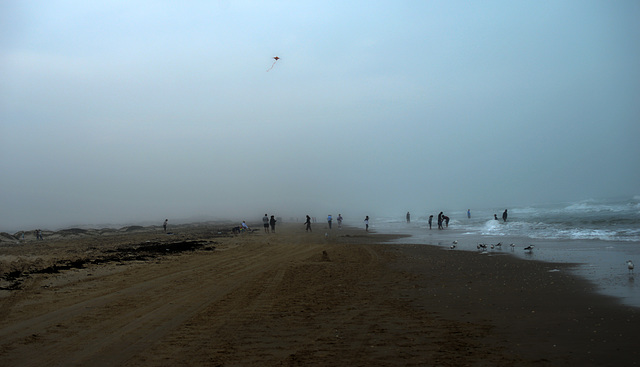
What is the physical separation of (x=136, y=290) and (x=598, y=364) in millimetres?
10272

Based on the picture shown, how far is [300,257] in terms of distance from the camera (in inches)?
747

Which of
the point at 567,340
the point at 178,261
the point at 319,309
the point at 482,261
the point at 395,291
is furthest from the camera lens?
the point at 178,261

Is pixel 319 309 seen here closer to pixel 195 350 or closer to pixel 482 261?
pixel 195 350

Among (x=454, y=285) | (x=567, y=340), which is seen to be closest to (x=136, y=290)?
(x=454, y=285)

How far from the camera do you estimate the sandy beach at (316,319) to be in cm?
575

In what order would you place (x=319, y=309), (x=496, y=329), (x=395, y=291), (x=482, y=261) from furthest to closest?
1. (x=482, y=261)
2. (x=395, y=291)
3. (x=319, y=309)
4. (x=496, y=329)

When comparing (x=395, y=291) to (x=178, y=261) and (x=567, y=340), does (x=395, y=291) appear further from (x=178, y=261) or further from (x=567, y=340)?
(x=178, y=261)

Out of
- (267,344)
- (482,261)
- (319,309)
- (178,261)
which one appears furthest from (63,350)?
(482,261)

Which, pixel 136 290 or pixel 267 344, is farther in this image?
pixel 136 290

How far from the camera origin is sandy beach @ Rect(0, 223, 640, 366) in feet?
18.9

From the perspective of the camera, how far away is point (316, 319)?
7809 millimetres

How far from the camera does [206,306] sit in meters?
9.03

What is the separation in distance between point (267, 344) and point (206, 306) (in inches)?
124

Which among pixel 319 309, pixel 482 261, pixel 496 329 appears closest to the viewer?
pixel 496 329
